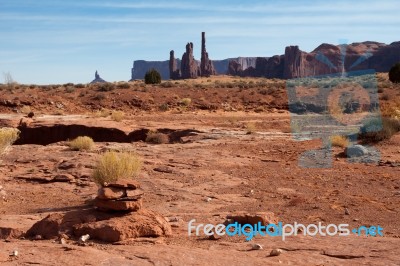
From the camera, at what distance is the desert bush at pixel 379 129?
61.6ft

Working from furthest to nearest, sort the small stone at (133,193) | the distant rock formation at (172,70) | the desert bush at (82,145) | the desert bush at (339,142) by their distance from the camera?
the distant rock formation at (172,70) → the desert bush at (339,142) → the desert bush at (82,145) → the small stone at (133,193)

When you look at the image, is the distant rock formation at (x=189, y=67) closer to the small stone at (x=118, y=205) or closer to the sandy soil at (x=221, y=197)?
the sandy soil at (x=221, y=197)

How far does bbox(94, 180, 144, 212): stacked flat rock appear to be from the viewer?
7.51 m

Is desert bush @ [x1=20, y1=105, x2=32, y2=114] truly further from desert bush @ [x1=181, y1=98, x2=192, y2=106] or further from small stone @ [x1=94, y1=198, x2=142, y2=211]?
small stone @ [x1=94, y1=198, x2=142, y2=211]

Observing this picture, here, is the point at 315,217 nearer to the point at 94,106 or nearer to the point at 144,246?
the point at 144,246

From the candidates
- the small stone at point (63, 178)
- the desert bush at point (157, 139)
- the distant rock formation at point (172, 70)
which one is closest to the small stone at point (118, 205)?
the small stone at point (63, 178)

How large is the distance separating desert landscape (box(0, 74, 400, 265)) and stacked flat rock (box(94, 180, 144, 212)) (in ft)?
0.27

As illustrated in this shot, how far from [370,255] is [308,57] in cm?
11051

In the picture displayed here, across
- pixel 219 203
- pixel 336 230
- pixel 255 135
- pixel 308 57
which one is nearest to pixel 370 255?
pixel 336 230

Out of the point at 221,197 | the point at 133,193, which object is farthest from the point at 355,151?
the point at 133,193

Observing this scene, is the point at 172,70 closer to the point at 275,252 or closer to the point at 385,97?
the point at 385,97

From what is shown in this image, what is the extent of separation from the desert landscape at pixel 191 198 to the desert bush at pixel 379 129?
15.3 inches

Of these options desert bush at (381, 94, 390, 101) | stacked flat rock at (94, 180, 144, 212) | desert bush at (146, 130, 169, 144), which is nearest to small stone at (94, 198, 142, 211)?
stacked flat rock at (94, 180, 144, 212)

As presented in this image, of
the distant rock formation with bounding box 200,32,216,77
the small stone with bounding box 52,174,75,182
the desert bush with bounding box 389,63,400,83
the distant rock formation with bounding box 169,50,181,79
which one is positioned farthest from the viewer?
the distant rock formation with bounding box 200,32,216,77
